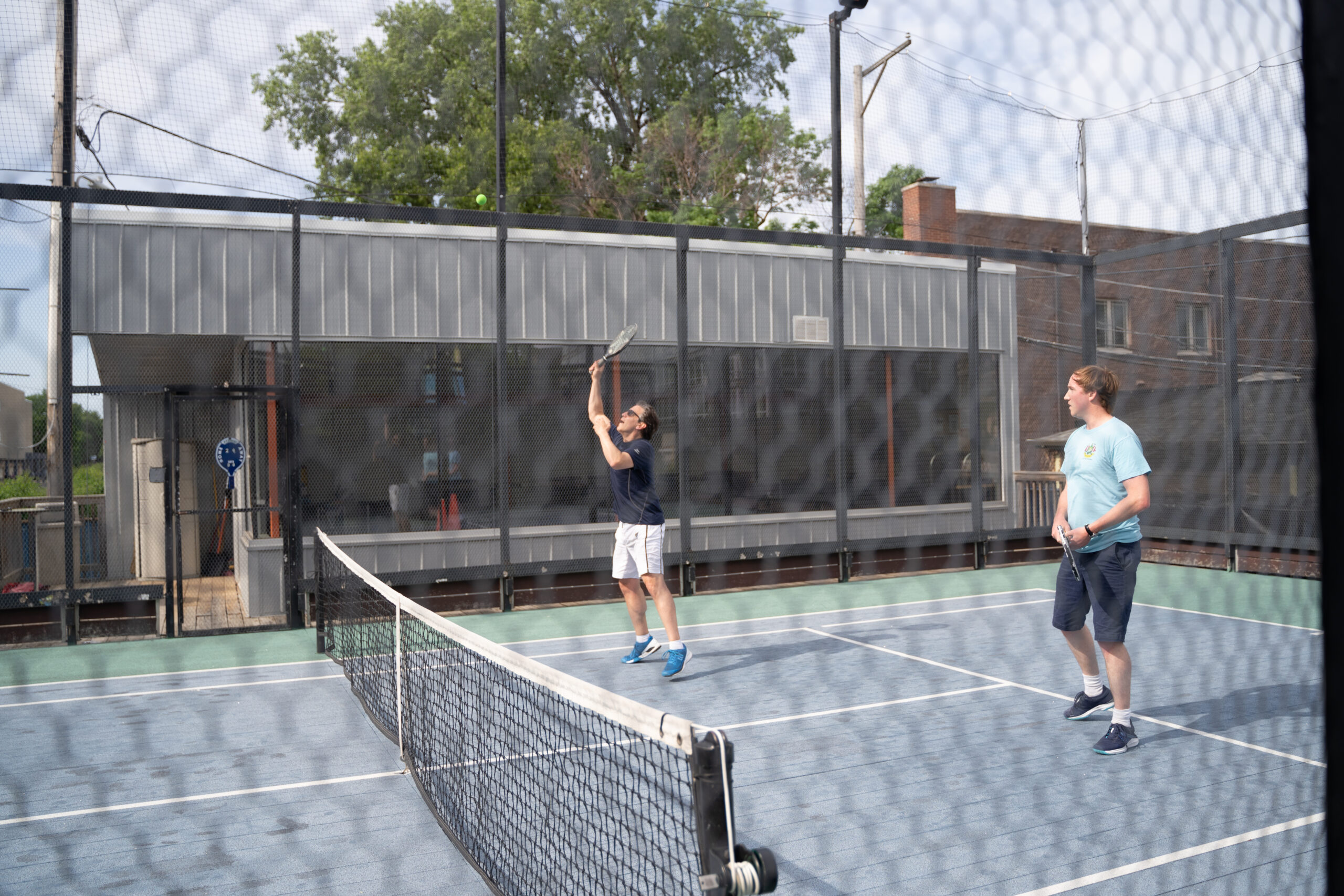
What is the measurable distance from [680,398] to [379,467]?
200 centimetres

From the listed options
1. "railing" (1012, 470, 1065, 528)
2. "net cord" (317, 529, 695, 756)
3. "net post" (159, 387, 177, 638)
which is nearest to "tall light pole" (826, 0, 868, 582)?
"railing" (1012, 470, 1065, 528)

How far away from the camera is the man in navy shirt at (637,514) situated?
3916 mm

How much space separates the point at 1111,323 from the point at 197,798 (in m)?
6.49

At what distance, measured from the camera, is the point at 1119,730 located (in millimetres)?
2938

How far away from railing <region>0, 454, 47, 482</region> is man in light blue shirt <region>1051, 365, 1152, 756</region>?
304cm

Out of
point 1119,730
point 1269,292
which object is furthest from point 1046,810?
point 1269,292

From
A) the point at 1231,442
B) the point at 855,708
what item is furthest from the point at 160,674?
the point at 1231,442

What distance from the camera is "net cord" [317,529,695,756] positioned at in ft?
4.32

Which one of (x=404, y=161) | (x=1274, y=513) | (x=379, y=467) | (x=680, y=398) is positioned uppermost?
(x=404, y=161)

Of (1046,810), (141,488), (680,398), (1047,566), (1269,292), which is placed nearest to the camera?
(1046,810)

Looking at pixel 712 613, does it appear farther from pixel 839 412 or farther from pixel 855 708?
pixel 855 708

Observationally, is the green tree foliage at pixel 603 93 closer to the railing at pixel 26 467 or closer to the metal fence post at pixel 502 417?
the railing at pixel 26 467

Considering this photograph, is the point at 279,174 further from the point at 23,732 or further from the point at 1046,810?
the point at 23,732

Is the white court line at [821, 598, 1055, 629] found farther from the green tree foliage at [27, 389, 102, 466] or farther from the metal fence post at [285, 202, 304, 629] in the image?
the green tree foliage at [27, 389, 102, 466]
